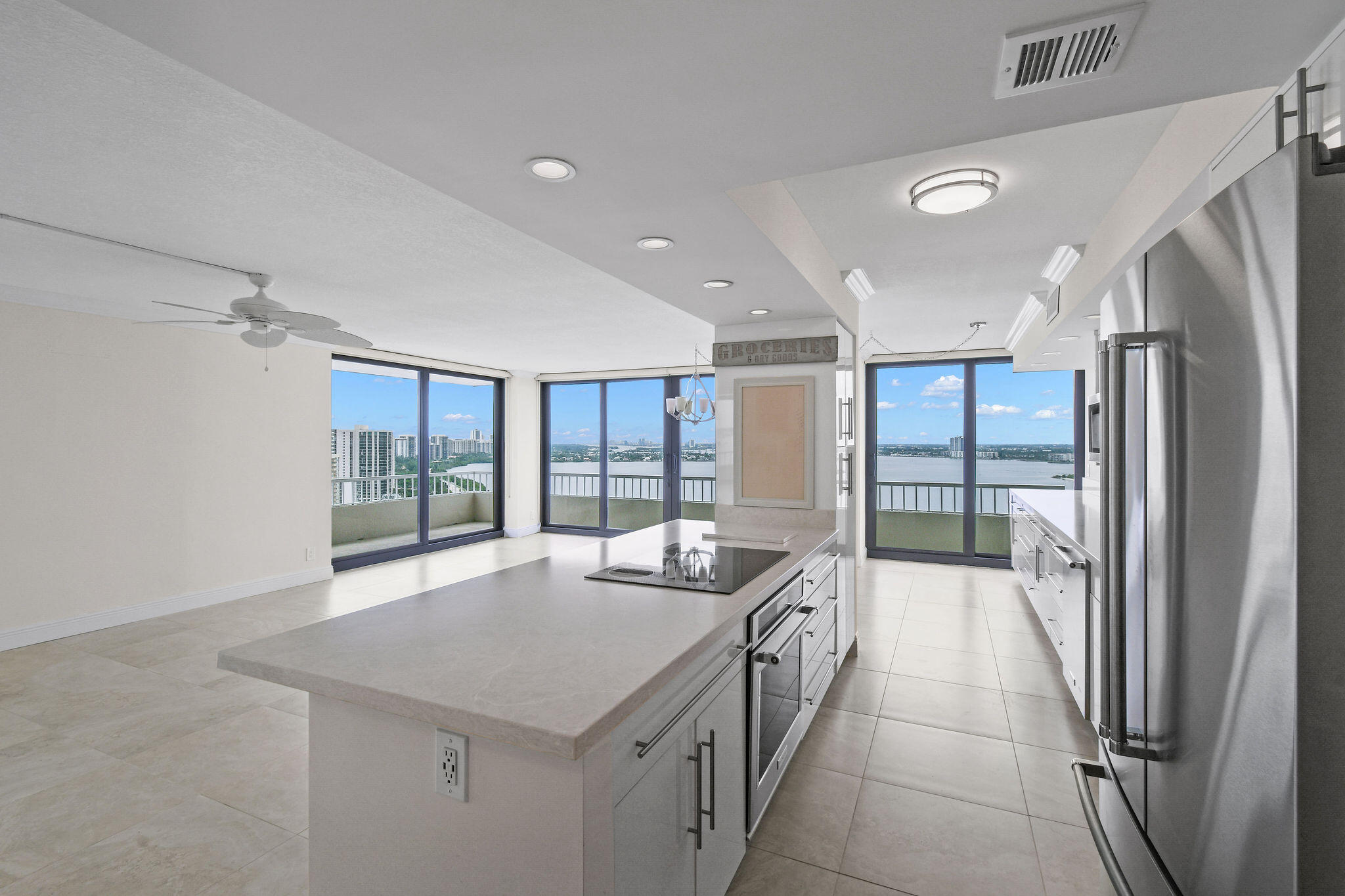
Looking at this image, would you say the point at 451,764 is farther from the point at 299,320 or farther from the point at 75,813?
the point at 299,320

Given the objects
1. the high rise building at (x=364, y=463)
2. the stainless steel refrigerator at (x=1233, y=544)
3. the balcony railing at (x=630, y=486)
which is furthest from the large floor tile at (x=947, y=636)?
the high rise building at (x=364, y=463)

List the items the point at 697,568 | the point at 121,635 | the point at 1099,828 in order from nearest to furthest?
1. the point at 1099,828
2. the point at 697,568
3. the point at 121,635

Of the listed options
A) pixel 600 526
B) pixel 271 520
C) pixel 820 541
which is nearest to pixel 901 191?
pixel 820 541

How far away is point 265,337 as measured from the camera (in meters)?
3.54

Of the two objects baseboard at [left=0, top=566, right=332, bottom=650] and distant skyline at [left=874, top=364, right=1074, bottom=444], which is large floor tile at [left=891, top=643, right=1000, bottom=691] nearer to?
distant skyline at [left=874, top=364, right=1074, bottom=444]

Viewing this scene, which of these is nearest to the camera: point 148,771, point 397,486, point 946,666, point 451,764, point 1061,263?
point 451,764

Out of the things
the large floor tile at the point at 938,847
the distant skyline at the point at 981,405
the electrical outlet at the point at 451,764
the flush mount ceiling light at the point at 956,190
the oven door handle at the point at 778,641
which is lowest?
the large floor tile at the point at 938,847

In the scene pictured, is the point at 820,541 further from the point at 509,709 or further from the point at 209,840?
the point at 209,840

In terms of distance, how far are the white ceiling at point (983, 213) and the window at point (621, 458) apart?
4.70m

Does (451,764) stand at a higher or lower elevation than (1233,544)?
lower

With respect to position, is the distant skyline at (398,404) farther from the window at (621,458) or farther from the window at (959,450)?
the window at (959,450)

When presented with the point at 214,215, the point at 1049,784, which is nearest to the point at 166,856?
the point at 214,215

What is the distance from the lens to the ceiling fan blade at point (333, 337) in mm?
3465

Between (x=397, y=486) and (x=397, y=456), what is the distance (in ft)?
1.32
